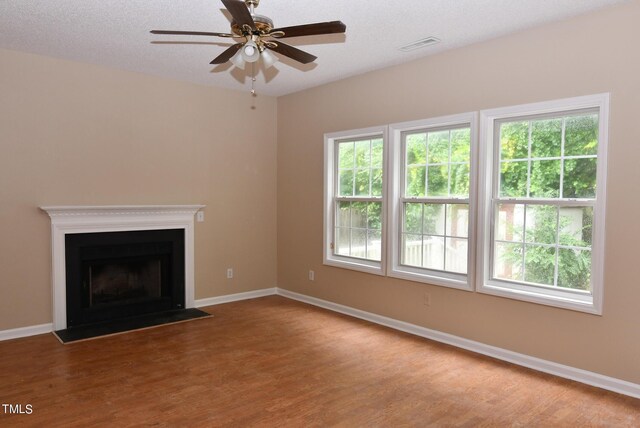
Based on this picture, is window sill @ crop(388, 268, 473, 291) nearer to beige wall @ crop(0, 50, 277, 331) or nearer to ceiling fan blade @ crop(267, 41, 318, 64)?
beige wall @ crop(0, 50, 277, 331)

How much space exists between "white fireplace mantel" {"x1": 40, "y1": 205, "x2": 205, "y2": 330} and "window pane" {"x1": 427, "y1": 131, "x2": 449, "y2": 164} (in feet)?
9.04

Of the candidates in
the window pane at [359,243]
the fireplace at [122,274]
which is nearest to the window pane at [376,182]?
the window pane at [359,243]

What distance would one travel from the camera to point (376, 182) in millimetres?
4852

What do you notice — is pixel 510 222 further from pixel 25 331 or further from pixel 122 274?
pixel 25 331

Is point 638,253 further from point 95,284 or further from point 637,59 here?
point 95,284

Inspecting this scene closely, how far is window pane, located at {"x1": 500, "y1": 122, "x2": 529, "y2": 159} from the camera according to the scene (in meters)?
3.60

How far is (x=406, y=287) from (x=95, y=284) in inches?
130

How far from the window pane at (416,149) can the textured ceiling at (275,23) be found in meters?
0.77

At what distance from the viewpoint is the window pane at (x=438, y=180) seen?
4.17 m

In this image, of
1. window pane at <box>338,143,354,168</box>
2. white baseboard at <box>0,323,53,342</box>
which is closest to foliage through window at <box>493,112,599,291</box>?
window pane at <box>338,143,354,168</box>

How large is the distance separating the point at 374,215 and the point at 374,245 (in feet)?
1.12

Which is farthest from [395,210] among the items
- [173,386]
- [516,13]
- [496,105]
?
[173,386]

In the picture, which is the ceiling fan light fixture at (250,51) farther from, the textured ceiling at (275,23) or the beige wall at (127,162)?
the beige wall at (127,162)

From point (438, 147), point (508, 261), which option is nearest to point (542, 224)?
point (508, 261)
